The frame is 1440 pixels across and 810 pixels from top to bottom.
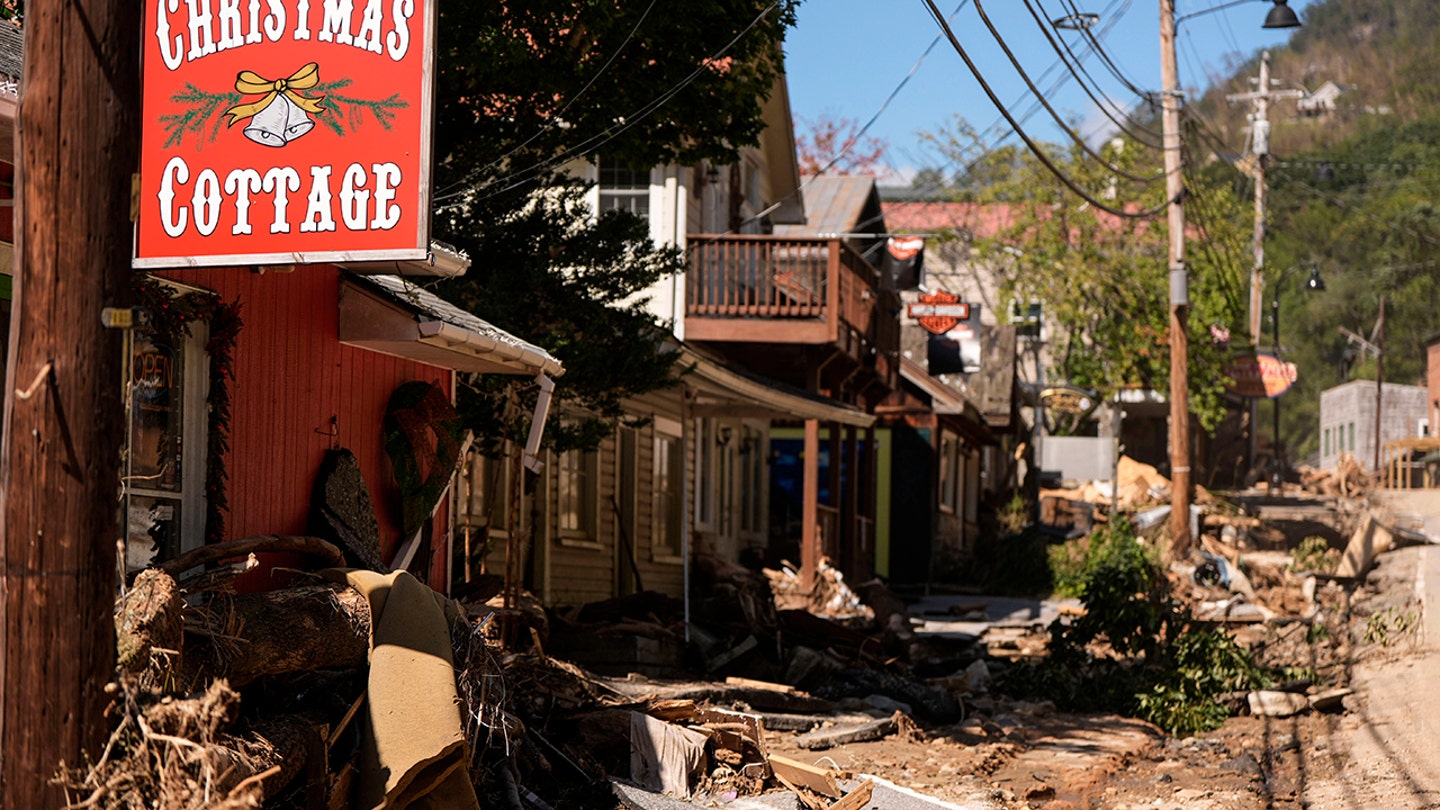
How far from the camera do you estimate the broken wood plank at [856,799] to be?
9.44 m

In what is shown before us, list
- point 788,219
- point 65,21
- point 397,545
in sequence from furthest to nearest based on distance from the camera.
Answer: point 788,219 < point 397,545 < point 65,21

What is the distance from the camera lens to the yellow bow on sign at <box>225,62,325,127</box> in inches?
239

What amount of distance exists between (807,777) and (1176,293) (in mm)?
15302

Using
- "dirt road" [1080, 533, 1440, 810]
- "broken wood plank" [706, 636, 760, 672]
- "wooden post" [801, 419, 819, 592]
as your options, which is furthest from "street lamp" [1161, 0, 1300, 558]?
"broken wood plank" [706, 636, 760, 672]

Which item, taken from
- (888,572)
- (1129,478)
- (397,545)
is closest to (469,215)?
(397,545)

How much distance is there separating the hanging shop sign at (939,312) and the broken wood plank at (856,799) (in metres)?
20.2

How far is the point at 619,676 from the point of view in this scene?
13.5 m

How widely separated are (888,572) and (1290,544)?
875cm

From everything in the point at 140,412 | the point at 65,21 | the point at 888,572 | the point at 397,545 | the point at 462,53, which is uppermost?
the point at 462,53

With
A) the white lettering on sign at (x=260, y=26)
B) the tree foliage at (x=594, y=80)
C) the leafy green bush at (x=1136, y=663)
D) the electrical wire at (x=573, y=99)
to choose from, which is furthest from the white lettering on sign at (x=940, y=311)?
the white lettering on sign at (x=260, y=26)

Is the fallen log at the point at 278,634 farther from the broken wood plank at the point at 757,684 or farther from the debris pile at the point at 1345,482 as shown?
the debris pile at the point at 1345,482

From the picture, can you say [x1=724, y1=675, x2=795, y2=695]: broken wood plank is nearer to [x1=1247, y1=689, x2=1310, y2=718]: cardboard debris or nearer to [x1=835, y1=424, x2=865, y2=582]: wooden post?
[x1=1247, y1=689, x2=1310, y2=718]: cardboard debris

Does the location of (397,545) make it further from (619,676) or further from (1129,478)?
(1129,478)

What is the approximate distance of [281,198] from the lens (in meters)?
6.07
